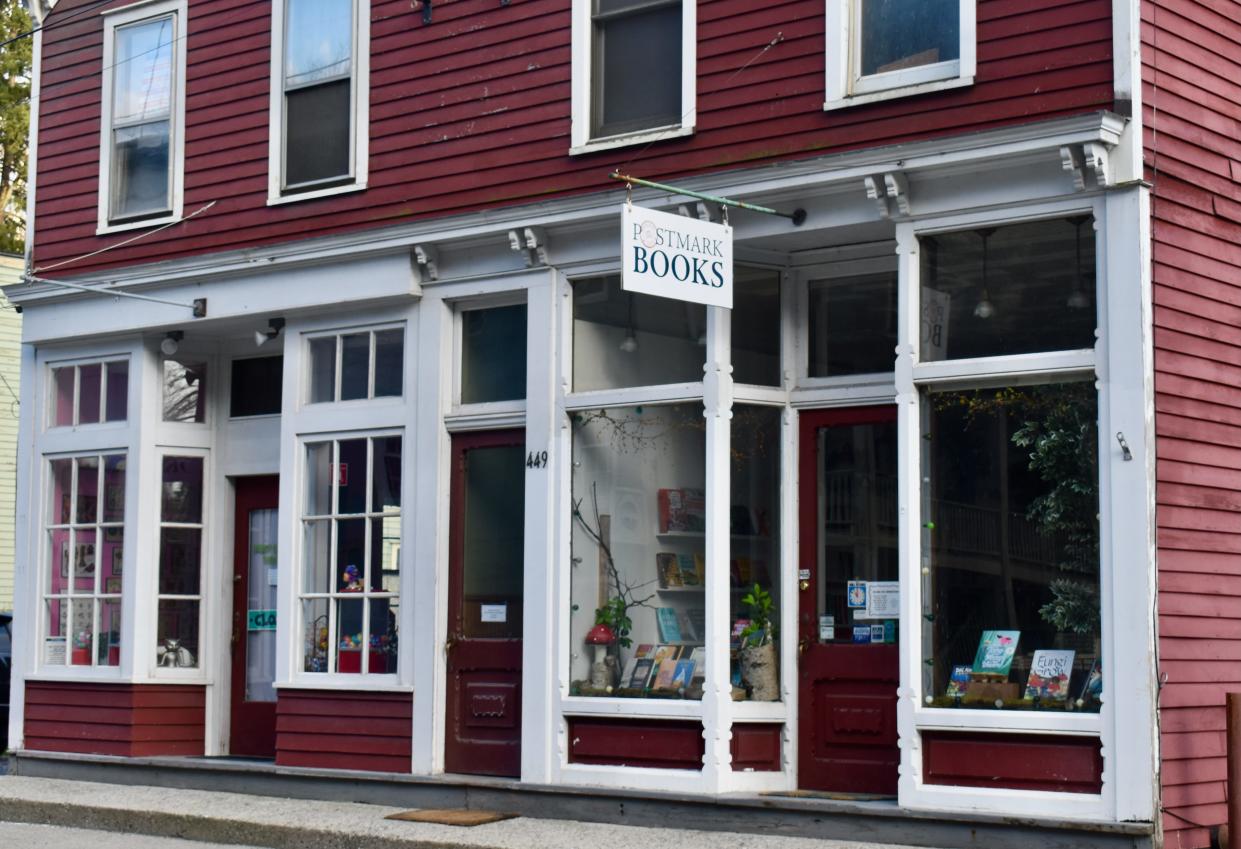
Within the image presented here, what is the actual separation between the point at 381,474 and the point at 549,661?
2.19m

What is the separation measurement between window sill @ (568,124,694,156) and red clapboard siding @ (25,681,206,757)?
582cm

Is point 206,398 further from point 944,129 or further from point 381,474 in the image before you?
point 944,129

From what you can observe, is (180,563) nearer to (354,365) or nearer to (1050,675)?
(354,365)

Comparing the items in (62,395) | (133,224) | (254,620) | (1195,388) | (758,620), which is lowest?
(254,620)

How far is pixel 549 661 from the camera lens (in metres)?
12.1

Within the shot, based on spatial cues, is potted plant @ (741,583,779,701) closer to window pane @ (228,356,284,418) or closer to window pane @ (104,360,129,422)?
window pane @ (228,356,284,418)

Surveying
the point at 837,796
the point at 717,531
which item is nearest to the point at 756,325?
the point at 717,531

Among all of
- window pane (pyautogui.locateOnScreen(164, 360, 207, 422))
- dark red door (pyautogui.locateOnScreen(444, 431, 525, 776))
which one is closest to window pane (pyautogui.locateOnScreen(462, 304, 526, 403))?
dark red door (pyautogui.locateOnScreen(444, 431, 525, 776))

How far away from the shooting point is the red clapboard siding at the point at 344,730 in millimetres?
12977

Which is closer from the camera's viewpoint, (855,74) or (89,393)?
(855,74)

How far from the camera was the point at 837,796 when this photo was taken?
11000mm

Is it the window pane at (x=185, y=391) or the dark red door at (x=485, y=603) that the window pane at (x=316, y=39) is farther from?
the dark red door at (x=485, y=603)

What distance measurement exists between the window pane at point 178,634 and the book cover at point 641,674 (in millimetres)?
4726

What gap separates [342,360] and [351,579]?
5.46ft
